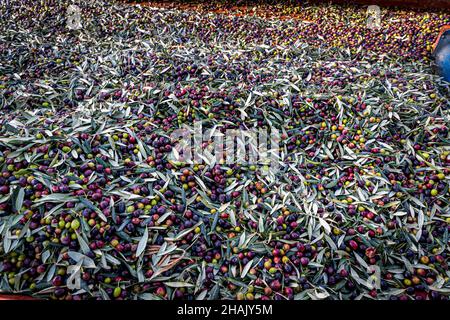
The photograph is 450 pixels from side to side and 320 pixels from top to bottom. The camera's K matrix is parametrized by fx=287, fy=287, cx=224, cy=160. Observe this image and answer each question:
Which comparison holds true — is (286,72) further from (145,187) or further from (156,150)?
(145,187)

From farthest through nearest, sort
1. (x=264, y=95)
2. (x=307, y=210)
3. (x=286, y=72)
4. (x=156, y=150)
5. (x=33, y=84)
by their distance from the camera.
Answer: (x=286, y=72) → (x=33, y=84) → (x=264, y=95) → (x=156, y=150) → (x=307, y=210)

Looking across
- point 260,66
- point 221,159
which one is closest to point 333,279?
point 221,159

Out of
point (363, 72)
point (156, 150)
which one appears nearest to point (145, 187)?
point (156, 150)

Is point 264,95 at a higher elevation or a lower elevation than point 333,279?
higher

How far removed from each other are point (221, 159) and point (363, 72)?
7.52ft

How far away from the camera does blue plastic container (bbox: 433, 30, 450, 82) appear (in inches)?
134

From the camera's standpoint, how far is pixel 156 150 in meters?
2.33

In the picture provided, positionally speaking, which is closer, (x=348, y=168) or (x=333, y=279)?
(x=333, y=279)

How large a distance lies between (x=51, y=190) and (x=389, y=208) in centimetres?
238

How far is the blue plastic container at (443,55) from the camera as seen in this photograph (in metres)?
3.40

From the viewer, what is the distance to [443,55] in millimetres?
3486

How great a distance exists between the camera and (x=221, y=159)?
7.82 ft
